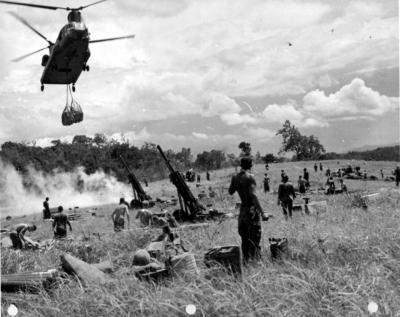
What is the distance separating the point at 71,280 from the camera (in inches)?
244

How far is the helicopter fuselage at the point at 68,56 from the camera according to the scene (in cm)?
1570

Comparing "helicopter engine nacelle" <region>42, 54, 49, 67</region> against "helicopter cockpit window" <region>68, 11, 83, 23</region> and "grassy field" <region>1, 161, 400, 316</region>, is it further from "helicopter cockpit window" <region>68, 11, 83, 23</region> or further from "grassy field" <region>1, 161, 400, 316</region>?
"grassy field" <region>1, 161, 400, 316</region>

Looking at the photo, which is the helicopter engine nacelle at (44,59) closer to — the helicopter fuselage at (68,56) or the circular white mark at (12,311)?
the helicopter fuselage at (68,56)

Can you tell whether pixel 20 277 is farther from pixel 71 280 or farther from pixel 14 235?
pixel 14 235

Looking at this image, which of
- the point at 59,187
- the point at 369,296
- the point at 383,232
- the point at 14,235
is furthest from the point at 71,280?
the point at 59,187

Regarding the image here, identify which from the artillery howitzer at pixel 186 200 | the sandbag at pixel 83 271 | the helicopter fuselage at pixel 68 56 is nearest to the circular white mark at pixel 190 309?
the sandbag at pixel 83 271

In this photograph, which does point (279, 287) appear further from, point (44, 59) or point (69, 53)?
point (44, 59)

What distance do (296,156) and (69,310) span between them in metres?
92.7

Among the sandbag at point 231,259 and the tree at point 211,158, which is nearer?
the sandbag at point 231,259

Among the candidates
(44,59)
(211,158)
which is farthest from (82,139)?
(44,59)

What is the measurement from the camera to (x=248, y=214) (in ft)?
24.3

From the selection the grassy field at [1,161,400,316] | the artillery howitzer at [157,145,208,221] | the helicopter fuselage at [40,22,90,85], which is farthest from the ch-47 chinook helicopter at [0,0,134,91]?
the grassy field at [1,161,400,316]

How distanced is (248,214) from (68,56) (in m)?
11.5

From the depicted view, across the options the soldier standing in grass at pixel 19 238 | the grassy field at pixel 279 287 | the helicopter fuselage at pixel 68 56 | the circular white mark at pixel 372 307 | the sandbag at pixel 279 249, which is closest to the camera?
the circular white mark at pixel 372 307
